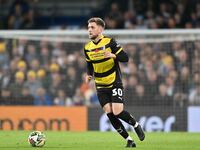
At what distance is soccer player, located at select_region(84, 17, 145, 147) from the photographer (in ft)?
40.8

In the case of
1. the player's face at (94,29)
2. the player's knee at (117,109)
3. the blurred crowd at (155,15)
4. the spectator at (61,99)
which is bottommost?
the spectator at (61,99)

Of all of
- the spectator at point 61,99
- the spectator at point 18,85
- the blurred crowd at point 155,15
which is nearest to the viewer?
the spectator at point 18,85

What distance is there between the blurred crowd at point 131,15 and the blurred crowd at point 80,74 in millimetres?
2819

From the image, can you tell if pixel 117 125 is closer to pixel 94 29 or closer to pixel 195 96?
pixel 94 29

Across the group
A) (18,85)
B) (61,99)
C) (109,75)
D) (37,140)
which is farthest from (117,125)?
(18,85)

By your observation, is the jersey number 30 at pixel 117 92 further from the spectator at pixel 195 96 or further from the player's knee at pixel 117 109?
the spectator at pixel 195 96

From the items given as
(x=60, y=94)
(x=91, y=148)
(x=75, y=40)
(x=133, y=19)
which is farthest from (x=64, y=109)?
(x=91, y=148)

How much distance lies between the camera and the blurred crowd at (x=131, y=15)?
23703 millimetres

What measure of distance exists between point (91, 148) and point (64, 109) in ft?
25.4

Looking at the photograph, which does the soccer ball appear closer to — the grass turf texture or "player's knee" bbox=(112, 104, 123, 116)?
the grass turf texture

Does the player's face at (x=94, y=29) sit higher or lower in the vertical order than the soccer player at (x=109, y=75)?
higher

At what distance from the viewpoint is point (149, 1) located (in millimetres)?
25188

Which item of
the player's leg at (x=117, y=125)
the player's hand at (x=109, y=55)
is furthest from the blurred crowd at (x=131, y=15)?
the player's hand at (x=109, y=55)

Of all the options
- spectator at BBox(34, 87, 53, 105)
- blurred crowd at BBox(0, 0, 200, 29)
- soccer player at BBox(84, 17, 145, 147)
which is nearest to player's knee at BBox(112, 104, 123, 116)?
soccer player at BBox(84, 17, 145, 147)
